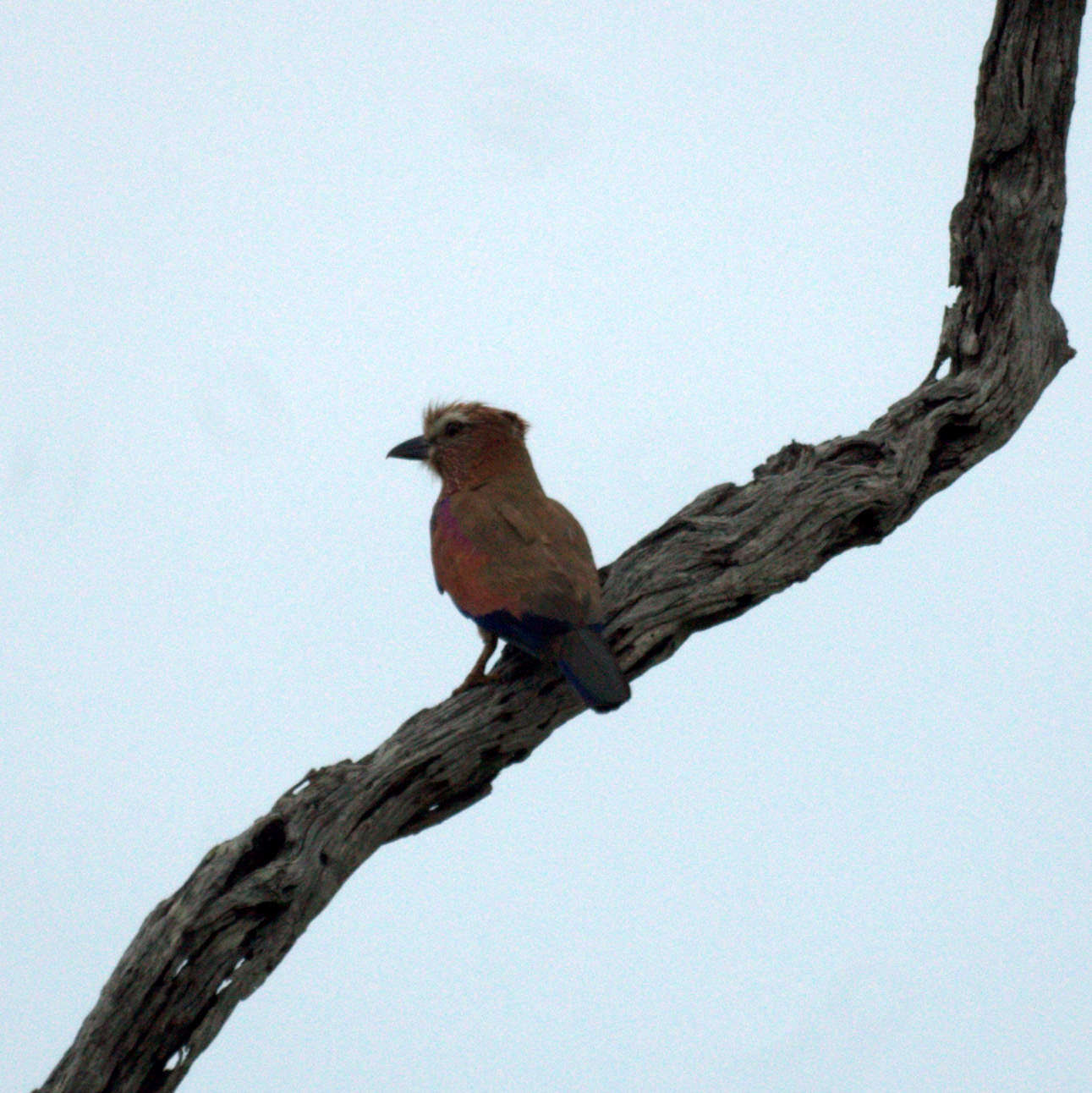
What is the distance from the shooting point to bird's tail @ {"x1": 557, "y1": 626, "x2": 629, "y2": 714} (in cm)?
484

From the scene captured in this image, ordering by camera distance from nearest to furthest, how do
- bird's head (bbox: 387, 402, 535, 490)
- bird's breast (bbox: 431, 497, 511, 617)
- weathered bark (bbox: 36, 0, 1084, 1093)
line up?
weathered bark (bbox: 36, 0, 1084, 1093)
bird's breast (bbox: 431, 497, 511, 617)
bird's head (bbox: 387, 402, 535, 490)

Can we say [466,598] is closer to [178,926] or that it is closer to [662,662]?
[662,662]

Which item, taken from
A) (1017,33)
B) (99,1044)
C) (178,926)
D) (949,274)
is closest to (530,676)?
(178,926)

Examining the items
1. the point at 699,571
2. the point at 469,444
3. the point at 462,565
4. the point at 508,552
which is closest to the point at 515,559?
the point at 508,552

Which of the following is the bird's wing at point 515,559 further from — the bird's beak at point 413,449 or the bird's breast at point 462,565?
the bird's beak at point 413,449

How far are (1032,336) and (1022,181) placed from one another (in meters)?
0.55

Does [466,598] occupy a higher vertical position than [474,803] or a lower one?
higher

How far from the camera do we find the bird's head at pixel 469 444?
21.4ft

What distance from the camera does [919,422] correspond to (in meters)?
5.54

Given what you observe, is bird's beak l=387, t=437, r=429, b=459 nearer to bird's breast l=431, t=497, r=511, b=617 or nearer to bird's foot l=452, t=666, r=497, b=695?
bird's breast l=431, t=497, r=511, b=617

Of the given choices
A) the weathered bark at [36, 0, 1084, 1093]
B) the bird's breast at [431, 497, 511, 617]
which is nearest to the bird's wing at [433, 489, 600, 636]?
the bird's breast at [431, 497, 511, 617]

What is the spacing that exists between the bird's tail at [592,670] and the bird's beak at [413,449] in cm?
196

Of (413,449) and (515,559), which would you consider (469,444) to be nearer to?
(413,449)

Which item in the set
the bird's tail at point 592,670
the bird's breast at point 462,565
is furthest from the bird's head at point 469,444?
the bird's tail at point 592,670
